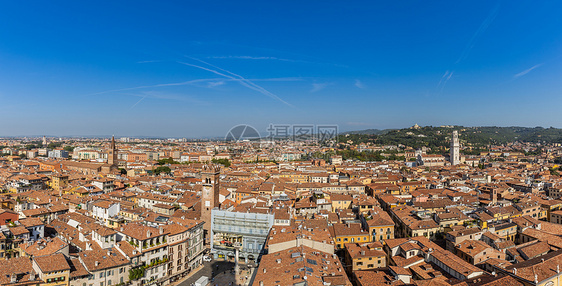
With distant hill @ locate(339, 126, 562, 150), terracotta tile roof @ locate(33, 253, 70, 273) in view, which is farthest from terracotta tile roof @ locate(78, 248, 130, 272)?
distant hill @ locate(339, 126, 562, 150)

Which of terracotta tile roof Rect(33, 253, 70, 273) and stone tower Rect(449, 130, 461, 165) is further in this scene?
stone tower Rect(449, 130, 461, 165)

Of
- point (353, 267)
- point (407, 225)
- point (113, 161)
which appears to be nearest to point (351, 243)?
point (353, 267)

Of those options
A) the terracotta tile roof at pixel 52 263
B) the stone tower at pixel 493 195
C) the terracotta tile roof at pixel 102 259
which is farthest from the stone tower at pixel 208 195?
the stone tower at pixel 493 195

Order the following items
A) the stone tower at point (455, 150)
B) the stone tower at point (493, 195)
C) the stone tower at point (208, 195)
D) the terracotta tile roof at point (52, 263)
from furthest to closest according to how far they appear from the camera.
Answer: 1. the stone tower at point (455, 150)
2. the stone tower at point (493, 195)
3. the stone tower at point (208, 195)
4. the terracotta tile roof at point (52, 263)

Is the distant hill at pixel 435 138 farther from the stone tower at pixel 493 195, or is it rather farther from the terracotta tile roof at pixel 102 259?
the terracotta tile roof at pixel 102 259

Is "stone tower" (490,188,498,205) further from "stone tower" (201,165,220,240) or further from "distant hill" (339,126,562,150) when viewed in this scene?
"distant hill" (339,126,562,150)

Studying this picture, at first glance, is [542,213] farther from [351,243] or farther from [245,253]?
[245,253]

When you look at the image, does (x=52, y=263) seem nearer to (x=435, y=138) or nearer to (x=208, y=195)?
(x=208, y=195)

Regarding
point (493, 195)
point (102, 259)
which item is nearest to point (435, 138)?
point (493, 195)

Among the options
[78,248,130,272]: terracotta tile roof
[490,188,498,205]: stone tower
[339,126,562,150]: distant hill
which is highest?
[339,126,562,150]: distant hill

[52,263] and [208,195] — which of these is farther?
[208,195]

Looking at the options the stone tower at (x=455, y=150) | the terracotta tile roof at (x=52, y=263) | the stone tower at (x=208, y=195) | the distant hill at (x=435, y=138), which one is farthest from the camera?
the distant hill at (x=435, y=138)
